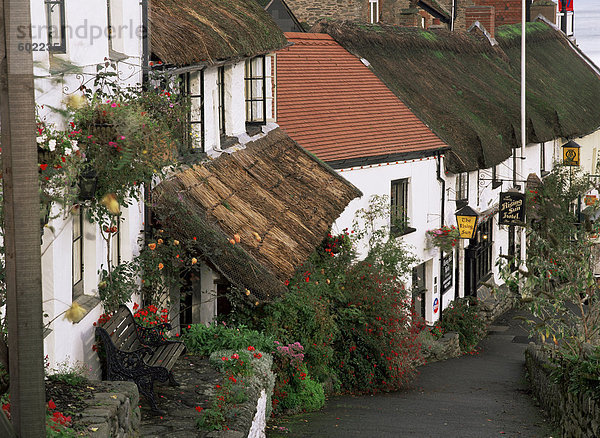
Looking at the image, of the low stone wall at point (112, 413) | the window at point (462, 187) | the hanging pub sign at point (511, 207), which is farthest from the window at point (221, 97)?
the hanging pub sign at point (511, 207)

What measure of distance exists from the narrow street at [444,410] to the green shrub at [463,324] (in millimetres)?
1880

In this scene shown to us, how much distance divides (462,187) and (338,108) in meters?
4.71

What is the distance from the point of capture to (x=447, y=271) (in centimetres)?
2130

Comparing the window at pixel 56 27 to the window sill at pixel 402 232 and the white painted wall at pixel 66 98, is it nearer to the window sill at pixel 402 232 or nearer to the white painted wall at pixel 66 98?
the white painted wall at pixel 66 98

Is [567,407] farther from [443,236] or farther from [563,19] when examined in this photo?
[563,19]

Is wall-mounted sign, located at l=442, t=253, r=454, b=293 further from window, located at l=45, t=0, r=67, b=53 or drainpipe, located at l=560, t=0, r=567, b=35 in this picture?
drainpipe, located at l=560, t=0, r=567, b=35

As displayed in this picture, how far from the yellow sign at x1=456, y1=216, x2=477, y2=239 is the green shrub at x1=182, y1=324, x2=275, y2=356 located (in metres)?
10.4

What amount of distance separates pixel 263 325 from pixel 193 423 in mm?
3073

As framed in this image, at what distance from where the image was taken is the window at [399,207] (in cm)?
1825

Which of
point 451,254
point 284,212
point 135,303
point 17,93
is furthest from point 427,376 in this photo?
point 17,93

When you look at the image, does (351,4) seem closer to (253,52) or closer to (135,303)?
(253,52)

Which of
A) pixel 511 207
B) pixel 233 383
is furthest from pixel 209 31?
pixel 511 207

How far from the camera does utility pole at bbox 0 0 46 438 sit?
15.6ft

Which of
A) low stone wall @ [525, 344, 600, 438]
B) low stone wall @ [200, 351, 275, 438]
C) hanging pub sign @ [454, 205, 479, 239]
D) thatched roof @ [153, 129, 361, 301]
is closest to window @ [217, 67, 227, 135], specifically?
thatched roof @ [153, 129, 361, 301]
